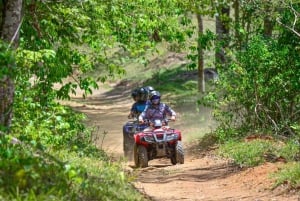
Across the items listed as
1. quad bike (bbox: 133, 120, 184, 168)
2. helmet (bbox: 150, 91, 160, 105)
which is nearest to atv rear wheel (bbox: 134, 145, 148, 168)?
quad bike (bbox: 133, 120, 184, 168)

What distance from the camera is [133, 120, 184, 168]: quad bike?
13484 mm

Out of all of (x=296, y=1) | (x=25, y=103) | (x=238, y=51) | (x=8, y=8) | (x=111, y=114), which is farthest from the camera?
(x=111, y=114)

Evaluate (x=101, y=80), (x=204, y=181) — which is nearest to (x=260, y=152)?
(x=204, y=181)

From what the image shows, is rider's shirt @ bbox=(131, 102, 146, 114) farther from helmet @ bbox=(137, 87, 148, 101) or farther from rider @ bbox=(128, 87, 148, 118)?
helmet @ bbox=(137, 87, 148, 101)

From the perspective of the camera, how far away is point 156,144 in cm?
1348

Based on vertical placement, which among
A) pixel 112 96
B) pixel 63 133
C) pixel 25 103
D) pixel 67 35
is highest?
pixel 67 35

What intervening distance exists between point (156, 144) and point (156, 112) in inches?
50.3

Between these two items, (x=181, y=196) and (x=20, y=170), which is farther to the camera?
(x=181, y=196)

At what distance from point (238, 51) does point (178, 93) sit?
1759 cm

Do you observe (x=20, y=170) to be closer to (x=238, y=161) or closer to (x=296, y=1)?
(x=238, y=161)

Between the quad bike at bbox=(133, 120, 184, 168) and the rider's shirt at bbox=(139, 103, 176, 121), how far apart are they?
2.52ft

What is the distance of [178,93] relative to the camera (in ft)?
108

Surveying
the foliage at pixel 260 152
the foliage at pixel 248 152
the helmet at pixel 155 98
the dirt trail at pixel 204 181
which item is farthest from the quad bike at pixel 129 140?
the foliage at pixel 260 152

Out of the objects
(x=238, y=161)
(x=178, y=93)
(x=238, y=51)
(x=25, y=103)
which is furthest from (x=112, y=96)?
(x=25, y=103)
